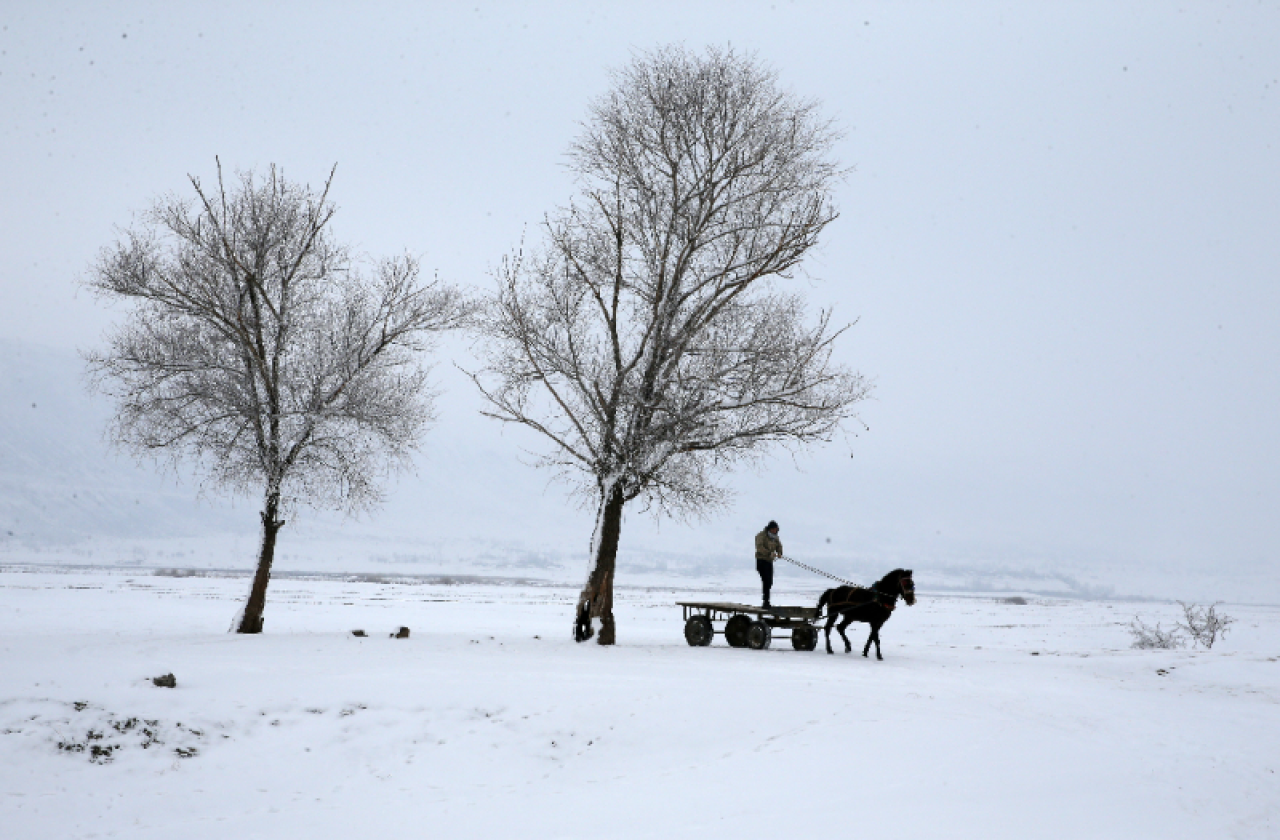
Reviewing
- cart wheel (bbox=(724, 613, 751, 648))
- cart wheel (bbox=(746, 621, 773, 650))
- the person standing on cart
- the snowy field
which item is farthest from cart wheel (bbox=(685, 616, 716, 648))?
the snowy field

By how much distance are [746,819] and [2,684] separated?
34.8 ft

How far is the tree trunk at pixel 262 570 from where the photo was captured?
20.4 m

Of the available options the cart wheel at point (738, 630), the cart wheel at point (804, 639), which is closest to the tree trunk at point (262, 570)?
the cart wheel at point (738, 630)

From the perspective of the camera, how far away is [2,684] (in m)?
12.1

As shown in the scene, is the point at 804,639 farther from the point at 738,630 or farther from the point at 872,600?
the point at 872,600

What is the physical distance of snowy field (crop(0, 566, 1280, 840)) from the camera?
9695 mm

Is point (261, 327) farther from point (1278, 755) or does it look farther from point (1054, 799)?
point (1278, 755)

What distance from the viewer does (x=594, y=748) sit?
1209cm

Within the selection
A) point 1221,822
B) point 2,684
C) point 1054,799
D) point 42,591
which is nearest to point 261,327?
point 2,684

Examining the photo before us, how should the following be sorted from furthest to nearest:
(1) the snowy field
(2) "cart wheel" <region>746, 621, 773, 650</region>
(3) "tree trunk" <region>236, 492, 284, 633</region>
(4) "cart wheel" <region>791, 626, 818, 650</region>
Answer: (4) "cart wheel" <region>791, 626, 818, 650</region> < (3) "tree trunk" <region>236, 492, 284, 633</region> < (2) "cart wheel" <region>746, 621, 773, 650</region> < (1) the snowy field

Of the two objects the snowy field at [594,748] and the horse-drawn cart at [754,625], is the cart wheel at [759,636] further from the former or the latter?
the snowy field at [594,748]

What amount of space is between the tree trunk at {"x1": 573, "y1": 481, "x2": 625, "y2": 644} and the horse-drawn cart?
1.81 m

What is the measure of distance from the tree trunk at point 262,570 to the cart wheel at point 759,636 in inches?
455

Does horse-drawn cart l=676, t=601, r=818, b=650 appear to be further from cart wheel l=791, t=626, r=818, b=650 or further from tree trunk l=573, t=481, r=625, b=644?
tree trunk l=573, t=481, r=625, b=644
